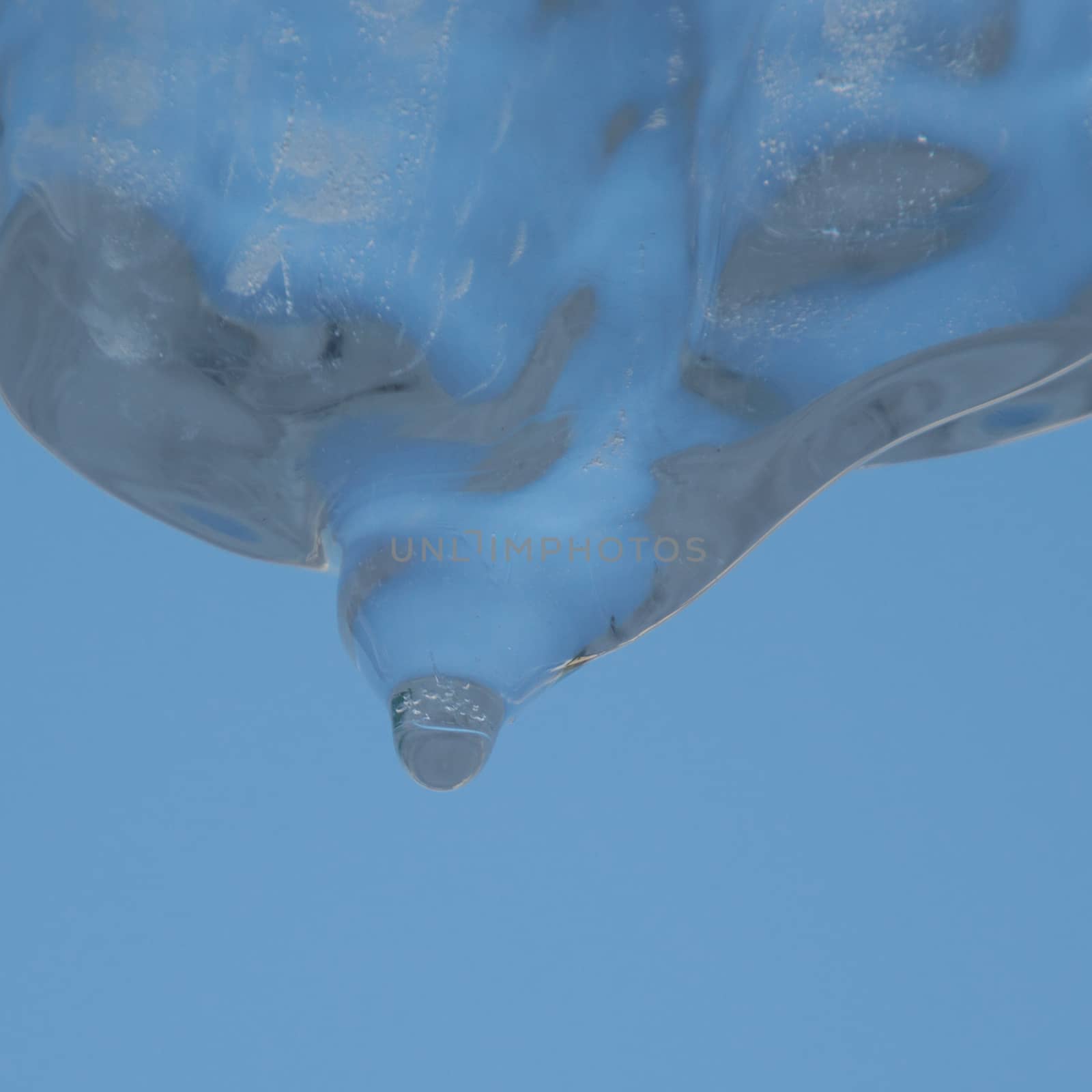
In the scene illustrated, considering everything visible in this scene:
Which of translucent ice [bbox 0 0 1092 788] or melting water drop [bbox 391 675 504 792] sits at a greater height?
translucent ice [bbox 0 0 1092 788]

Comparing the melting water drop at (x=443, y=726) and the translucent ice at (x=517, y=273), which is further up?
the translucent ice at (x=517, y=273)
